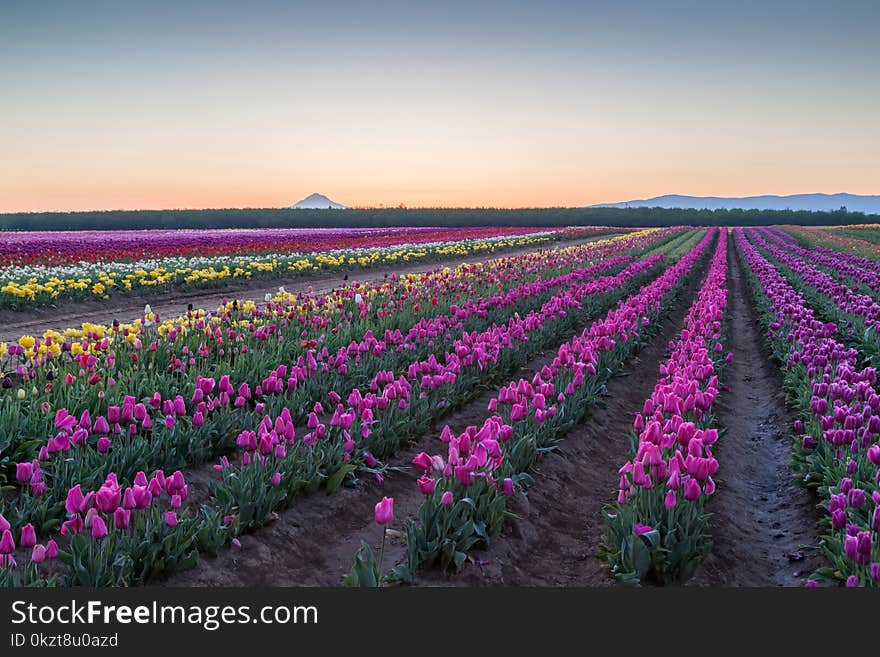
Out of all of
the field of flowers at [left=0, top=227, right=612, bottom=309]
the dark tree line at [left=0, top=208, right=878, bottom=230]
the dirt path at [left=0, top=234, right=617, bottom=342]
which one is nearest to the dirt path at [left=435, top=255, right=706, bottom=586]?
the dirt path at [left=0, top=234, right=617, bottom=342]

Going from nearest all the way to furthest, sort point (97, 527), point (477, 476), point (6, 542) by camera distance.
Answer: point (6, 542), point (97, 527), point (477, 476)

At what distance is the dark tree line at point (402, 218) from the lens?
8250cm

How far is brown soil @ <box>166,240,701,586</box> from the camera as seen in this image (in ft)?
14.1

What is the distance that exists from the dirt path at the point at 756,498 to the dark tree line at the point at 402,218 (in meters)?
80.7

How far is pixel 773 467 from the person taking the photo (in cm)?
700

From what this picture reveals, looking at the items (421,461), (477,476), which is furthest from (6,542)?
(477,476)

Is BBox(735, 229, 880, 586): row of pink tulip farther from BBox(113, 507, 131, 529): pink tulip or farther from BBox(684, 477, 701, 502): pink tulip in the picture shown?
BBox(113, 507, 131, 529): pink tulip

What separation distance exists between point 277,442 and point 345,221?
8826 cm

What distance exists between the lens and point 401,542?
16.0 feet

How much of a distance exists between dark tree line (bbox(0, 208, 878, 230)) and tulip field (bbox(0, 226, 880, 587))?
3161 inches

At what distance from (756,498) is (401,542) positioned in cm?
326

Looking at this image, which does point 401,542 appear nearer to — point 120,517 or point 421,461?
point 421,461

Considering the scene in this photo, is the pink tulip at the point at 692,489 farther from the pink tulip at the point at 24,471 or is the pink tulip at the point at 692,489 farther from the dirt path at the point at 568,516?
the pink tulip at the point at 24,471

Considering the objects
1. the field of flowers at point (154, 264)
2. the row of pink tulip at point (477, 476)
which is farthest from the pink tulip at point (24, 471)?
the field of flowers at point (154, 264)
